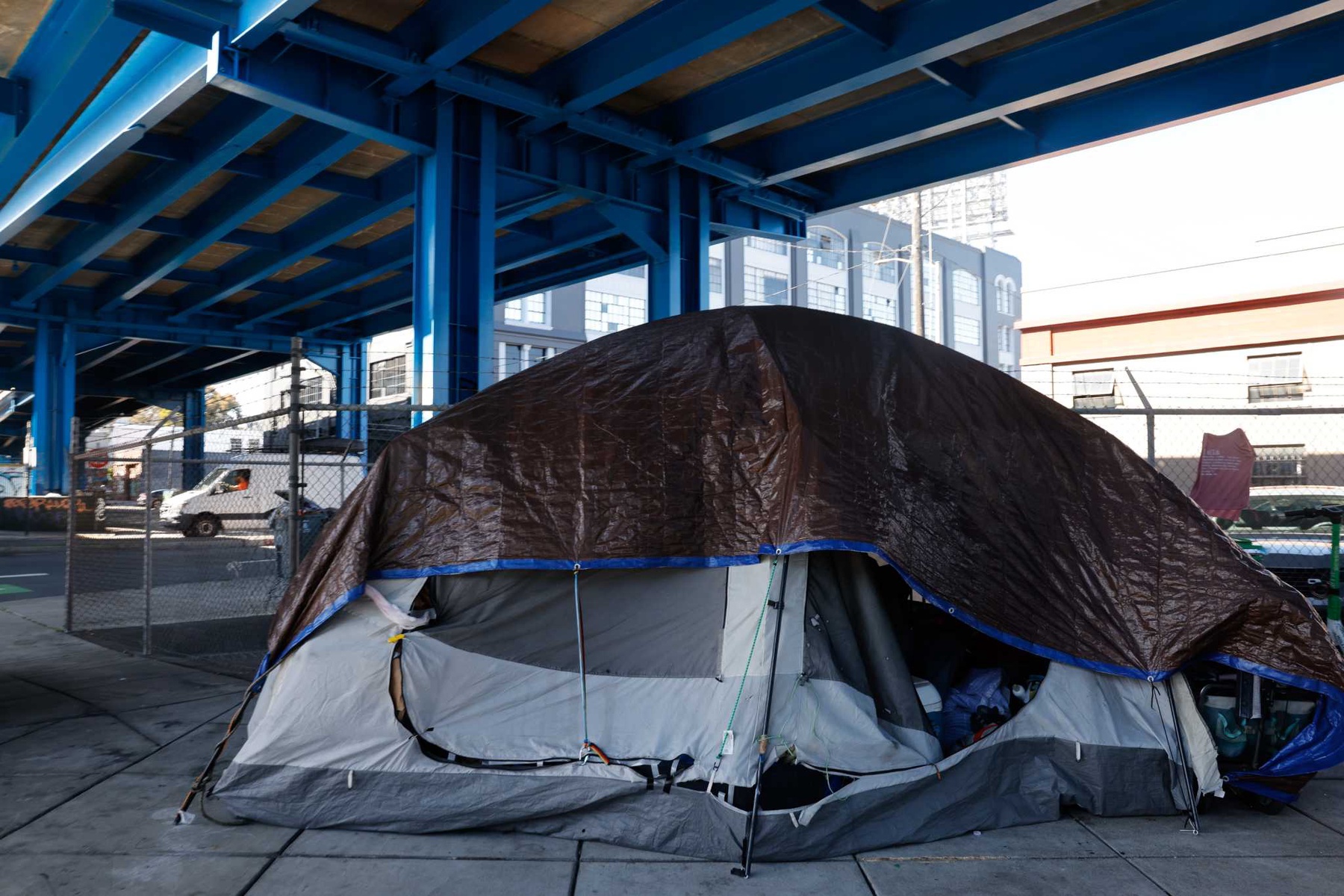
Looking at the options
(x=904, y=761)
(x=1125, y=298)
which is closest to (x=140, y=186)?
(x=904, y=761)

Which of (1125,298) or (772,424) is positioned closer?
(772,424)

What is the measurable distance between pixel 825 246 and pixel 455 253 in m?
32.2

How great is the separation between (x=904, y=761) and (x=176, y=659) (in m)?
7.10

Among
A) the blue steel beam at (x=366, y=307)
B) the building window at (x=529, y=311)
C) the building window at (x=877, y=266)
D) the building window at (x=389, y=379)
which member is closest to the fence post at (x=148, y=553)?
the blue steel beam at (x=366, y=307)

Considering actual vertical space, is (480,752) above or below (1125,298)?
below

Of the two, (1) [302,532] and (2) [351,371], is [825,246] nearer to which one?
(2) [351,371]

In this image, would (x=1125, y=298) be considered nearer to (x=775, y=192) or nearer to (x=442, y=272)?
(x=775, y=192)

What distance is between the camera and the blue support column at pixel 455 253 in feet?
33.9

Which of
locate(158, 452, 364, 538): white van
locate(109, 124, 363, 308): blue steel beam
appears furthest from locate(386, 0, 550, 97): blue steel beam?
locate(158, 452, 364, 538): white van

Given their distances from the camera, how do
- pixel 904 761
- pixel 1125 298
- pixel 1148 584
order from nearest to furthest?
pixel 904 761 → pixel 1148 584 → pixel 1125 298

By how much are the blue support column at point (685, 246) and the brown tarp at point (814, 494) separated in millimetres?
7752

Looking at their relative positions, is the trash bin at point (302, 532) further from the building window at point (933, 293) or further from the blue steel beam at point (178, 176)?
the building window at point (933, 293)

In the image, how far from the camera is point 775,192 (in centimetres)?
1396

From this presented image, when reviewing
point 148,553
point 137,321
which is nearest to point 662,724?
point 148,553
